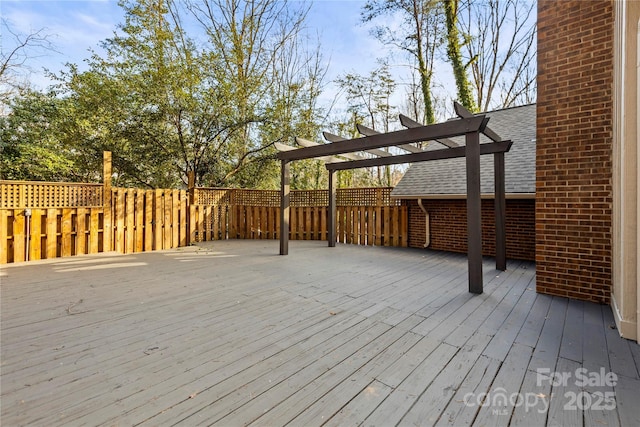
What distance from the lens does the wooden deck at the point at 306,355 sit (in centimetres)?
144

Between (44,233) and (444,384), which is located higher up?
(44,233)

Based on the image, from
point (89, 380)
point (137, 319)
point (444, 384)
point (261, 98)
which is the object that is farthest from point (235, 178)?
point (444, 384)

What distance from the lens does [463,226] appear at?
6551 millimetres

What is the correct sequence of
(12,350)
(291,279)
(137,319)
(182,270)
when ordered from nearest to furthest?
(12,350) < (137,319) < (291,279) < (182,270)

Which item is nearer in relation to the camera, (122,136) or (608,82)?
(608,82)

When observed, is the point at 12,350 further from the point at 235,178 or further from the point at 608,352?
the point at 235,178

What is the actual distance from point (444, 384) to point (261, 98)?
9.45m

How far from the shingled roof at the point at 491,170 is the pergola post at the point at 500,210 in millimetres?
778

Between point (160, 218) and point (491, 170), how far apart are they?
26.6ft

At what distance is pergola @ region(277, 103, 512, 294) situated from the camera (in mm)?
3568

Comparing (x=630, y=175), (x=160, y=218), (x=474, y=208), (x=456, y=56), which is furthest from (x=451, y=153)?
(x=160, y=218)

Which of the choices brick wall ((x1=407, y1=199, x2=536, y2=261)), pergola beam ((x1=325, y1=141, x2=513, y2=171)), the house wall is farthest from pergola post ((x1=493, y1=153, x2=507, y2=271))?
the house wall

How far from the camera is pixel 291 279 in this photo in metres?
4.14

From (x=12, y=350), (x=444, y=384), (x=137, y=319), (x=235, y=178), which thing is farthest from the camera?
(x=235, y=178)
